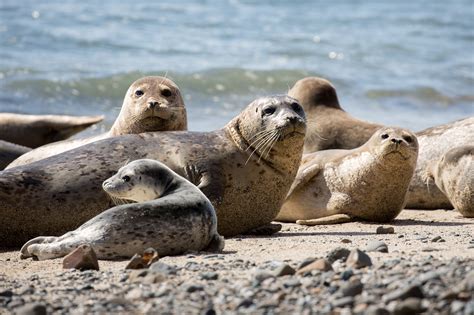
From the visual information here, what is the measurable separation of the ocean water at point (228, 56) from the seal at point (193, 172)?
5691 mm

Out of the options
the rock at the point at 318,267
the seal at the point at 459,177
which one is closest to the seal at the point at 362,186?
the seal at the point at 459,177

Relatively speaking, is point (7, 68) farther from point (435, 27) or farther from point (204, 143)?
point (435, 27)

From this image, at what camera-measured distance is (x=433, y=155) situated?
10.2 meters

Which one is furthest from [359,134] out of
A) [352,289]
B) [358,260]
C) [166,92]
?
[352,289]

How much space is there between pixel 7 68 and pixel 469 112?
7.35 m

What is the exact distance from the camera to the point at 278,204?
783 cm

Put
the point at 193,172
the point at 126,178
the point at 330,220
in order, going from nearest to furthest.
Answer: the point at 126,178 → the point at 193,172 → the point at 330,220

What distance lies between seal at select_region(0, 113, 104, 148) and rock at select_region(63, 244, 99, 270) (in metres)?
6.41

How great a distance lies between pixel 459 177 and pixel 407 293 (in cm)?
485

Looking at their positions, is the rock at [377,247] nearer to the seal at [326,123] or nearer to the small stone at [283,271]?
the small stone at [283,271]

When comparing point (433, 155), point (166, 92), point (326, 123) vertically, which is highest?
point (166, 92)

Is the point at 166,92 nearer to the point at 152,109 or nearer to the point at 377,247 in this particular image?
the point at 152,109

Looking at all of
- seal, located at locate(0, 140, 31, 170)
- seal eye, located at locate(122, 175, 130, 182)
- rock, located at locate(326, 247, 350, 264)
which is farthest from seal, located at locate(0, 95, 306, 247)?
seal, located at locate(0, 140, 31, 170)

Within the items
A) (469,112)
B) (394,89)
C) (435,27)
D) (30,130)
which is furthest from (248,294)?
(435,27)
